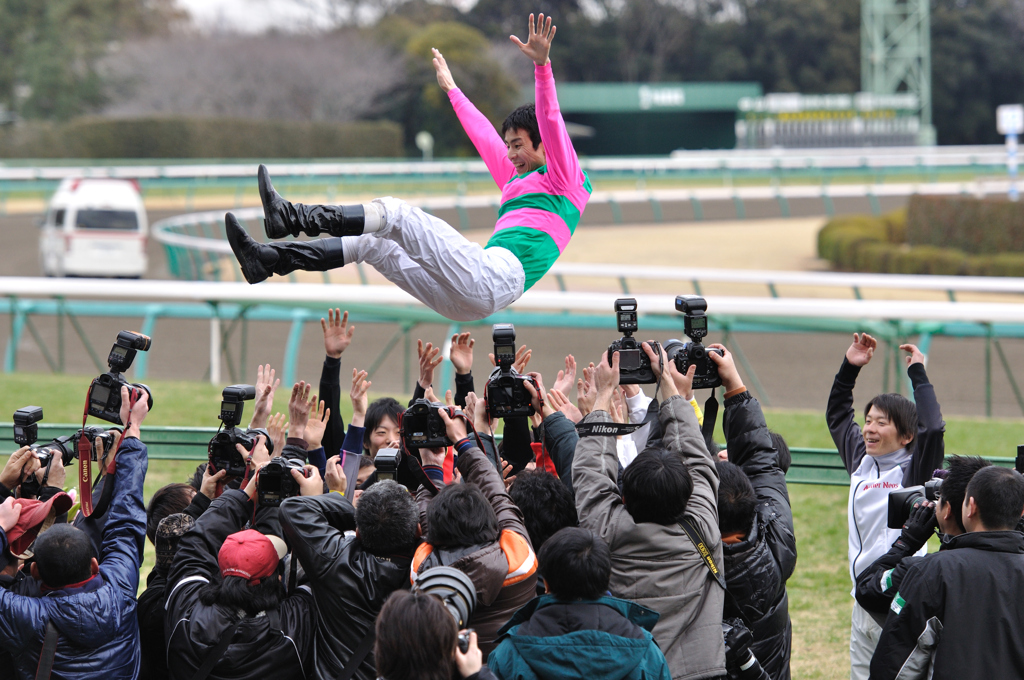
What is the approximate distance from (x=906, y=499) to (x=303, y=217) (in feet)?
7.60

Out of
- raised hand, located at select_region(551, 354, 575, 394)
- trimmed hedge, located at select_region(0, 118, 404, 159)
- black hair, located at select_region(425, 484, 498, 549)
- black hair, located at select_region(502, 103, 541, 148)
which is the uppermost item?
trimmed hedge, located at select_region(0, 118, 404, 159)

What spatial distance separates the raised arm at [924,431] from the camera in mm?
3602

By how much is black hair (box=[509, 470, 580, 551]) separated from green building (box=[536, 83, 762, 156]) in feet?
136

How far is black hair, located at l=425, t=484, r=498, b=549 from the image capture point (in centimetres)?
299

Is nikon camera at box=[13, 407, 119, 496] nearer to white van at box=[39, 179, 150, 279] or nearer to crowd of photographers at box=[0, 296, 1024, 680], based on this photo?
crowd of photographers at box=[0, 296, 1024, 680]

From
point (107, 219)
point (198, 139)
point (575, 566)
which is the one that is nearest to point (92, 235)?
point (107, 219)

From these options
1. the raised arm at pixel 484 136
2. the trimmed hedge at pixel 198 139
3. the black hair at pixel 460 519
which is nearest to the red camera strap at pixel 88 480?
the black hair at pixel 460 519

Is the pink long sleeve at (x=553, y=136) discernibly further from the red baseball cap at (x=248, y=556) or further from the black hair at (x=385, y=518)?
the red baseball cap at (x=248, y=556)

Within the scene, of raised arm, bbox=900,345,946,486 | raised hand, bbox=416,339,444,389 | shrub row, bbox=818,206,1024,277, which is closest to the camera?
raised arm, bbox=900,345,946,486

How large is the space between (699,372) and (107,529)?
205cm

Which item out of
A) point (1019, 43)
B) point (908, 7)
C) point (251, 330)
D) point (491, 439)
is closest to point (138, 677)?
point (491, 439)

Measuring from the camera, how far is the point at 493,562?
9.68 ft

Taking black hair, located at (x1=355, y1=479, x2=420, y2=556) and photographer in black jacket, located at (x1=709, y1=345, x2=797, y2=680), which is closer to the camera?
black hair, located at (x1=355, y1=479, x2=420, y2=556)

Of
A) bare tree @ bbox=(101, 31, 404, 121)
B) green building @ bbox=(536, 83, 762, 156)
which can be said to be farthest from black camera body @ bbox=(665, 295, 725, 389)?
green building @ bbox=(536, 83, 762, 156)
